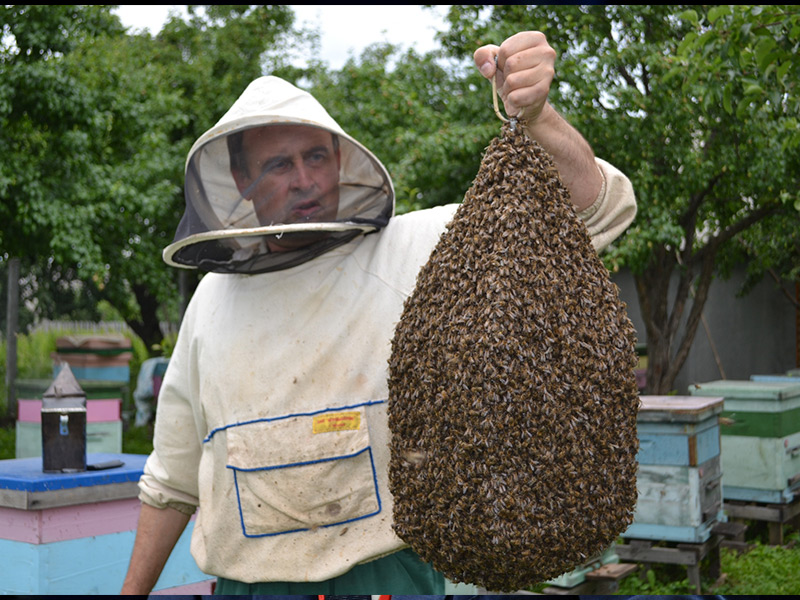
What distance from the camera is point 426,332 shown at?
118 cm

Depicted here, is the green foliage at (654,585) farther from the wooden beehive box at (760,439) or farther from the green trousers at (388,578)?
the green trousers at (388,578)

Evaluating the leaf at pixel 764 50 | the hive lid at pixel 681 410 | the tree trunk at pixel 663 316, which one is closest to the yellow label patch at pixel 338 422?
the leaf at pixel 764 50

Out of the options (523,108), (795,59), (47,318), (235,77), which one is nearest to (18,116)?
(235,77)

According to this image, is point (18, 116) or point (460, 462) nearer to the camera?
point (460, 462)

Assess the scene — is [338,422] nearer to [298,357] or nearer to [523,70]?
[298,357]

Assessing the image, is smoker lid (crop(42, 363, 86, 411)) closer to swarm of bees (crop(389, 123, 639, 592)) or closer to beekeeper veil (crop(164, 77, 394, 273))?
beekeeper veil (crop(164, 77, 394, 273))

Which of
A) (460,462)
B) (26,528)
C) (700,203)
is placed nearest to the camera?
(460,462)

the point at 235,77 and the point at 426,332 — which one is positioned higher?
the point at 235,77

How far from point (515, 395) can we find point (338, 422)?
575mm

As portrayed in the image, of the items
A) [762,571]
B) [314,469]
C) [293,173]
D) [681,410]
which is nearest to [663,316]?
[762,571]

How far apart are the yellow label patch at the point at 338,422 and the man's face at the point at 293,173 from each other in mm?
411

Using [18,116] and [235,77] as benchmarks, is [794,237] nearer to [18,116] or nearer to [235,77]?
[18,116]

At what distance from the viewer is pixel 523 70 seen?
124 cm

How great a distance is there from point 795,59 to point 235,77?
454 inches
